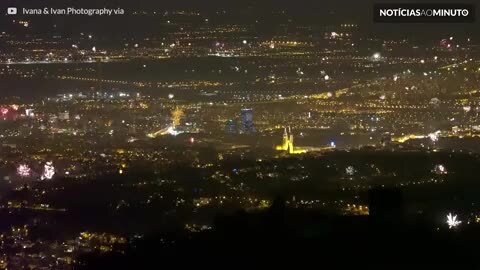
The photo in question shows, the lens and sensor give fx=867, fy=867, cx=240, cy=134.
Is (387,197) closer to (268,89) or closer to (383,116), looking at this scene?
(383,116)

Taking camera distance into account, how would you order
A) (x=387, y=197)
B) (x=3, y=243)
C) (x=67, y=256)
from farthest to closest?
(x=3, y=243) < (x=67, y=256) < (x=387, y=197)

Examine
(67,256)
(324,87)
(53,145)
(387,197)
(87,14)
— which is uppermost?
(87,14)

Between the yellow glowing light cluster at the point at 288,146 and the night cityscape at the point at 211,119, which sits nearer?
the night cityscape at the point at 211,119

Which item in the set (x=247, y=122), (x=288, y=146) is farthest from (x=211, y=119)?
(x=288, y=146)

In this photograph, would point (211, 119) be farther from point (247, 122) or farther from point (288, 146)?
point (288, 146)

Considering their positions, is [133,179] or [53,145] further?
[53,145]

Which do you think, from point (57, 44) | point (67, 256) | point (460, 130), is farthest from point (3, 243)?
point (57, 44)
